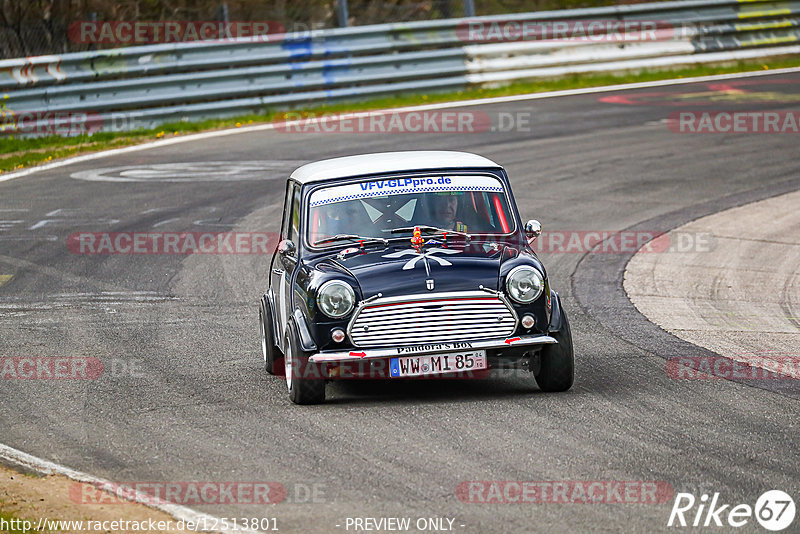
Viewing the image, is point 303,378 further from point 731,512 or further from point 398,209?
point 731,512

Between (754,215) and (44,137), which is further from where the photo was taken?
(44,137)

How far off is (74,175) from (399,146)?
4733 millimetres

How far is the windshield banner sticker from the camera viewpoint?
7.99m

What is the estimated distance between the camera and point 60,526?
5168 millimetres

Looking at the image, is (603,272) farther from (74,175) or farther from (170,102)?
(170,102)

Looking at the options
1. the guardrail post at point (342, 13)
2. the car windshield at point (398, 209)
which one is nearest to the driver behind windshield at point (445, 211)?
the car windshield at point (398, 209)

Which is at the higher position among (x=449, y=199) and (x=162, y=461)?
(x=449, y=199)

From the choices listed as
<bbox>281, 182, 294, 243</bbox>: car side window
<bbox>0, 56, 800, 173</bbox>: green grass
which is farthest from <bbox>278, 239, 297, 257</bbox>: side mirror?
<bbox>0, 56, 800, 173</bbox>: green grass

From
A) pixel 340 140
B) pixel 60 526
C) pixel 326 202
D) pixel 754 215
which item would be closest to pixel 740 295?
pixel 754 215

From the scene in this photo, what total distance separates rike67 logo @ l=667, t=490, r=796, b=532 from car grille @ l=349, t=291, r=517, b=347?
2121mm

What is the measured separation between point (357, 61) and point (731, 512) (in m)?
17.1

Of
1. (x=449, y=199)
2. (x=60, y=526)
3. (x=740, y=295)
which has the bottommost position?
(x=740, y=295)

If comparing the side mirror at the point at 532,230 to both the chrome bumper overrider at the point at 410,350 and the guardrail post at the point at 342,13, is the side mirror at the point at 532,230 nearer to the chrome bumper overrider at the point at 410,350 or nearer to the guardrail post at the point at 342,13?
the chrome bumper overrider at the point at 410,350

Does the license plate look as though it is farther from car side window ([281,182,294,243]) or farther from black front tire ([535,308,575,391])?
car side window ([281,182,294,243])
